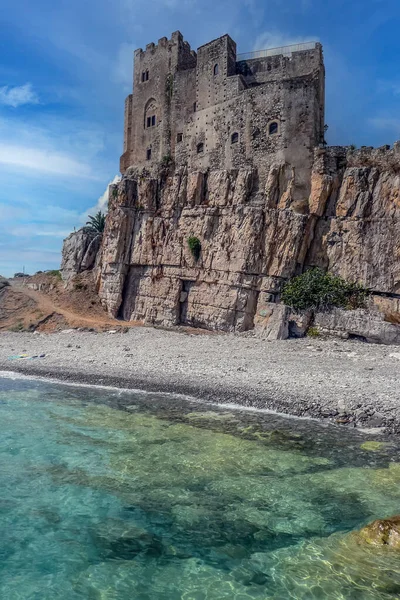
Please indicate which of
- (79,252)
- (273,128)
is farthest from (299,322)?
(79,252)

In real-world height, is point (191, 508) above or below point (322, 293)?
below

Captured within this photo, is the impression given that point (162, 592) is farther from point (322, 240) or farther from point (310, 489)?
point (322, 240)

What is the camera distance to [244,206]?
29234 mm

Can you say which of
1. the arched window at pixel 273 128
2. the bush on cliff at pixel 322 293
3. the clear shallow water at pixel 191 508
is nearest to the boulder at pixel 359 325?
the bush on cliff at pixel 322 293

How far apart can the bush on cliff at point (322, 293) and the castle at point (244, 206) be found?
0.92 metres

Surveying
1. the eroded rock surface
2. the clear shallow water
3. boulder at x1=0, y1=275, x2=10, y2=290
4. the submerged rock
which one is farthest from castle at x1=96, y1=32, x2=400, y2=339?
the submerged rock

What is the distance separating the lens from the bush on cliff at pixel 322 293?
82.8ft

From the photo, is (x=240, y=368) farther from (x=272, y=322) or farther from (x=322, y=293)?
(x=322, y=293)

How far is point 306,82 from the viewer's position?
98.1 ft

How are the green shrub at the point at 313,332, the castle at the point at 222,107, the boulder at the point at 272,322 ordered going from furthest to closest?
the castle at the point at 222,107 < the boulder at the point at 272,322 < the green shrub at the point at 313,332

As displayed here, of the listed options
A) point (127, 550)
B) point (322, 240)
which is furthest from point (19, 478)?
point (322, 240)

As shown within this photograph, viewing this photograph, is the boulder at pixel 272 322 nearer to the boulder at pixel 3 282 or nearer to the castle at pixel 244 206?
the castle at pixel 244 206

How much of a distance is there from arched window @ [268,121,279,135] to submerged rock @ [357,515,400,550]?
27.9 metres

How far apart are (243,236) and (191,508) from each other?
2224 centimetres
